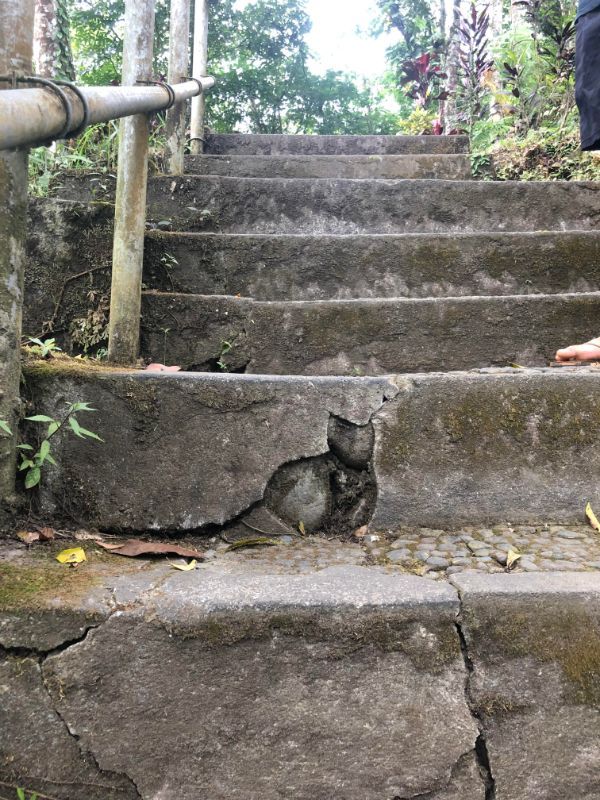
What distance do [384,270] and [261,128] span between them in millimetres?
6879

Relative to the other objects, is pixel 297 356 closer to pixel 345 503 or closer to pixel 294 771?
pixel 345 503

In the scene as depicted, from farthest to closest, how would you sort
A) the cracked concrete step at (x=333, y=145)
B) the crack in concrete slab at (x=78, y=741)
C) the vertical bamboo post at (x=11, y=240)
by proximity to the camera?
the cracked concrete step at (x=333, y=145), the vertical bamboo post at (x=11, y=240), the crack in concrete slab at (x=78, y=741)

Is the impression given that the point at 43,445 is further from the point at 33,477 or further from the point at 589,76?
the point at 589,76

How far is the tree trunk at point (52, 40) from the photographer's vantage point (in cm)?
435

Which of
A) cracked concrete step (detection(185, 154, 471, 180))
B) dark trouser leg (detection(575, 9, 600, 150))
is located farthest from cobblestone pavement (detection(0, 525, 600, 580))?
cracked concrete step (detection(185, 154, 471, 180))

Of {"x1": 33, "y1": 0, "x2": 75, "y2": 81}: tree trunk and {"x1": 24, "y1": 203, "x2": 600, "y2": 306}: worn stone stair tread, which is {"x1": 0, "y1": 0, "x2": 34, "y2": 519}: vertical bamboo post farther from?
{"x1": 33, "y1": 0, "x2": 75, "y2": 81}: tree trunk

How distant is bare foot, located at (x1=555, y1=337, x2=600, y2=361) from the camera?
5.72 ft

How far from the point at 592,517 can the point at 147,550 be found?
39.4 inches

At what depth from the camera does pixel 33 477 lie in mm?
1287

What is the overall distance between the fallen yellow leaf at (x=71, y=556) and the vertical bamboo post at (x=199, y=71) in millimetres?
3552

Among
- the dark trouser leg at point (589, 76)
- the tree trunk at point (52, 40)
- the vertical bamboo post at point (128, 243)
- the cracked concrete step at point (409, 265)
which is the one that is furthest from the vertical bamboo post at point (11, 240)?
the tree trunk at point (52, 40)

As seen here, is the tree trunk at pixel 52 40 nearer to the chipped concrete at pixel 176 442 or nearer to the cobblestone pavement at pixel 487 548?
the chipped concrete at pixel 176 442

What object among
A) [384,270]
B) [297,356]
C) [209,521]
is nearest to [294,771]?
[209,521]

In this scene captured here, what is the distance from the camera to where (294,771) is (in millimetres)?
994
